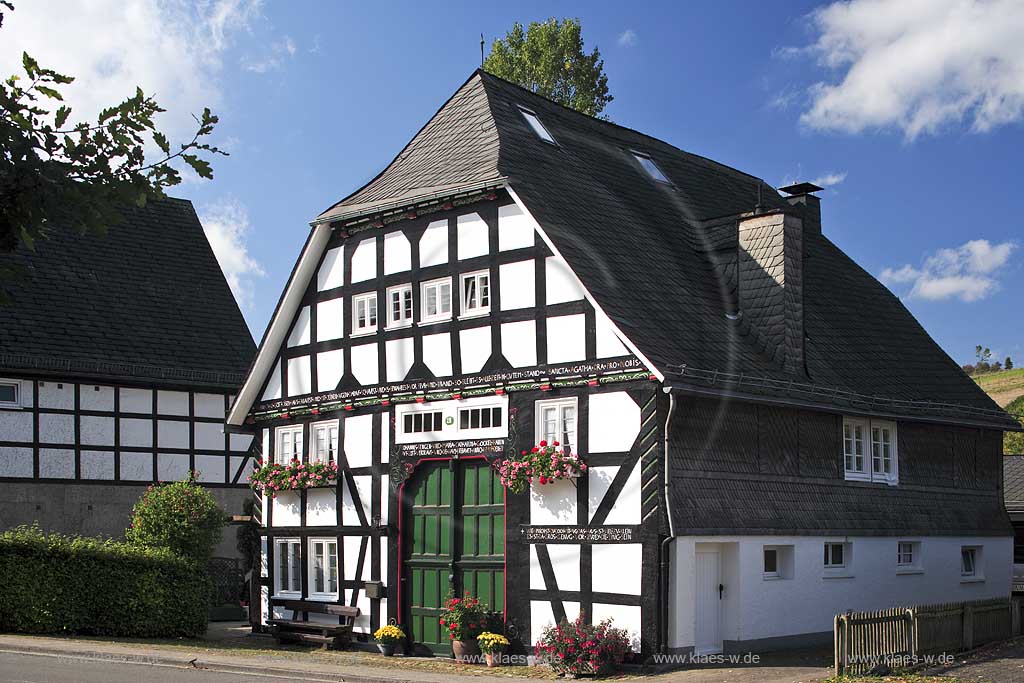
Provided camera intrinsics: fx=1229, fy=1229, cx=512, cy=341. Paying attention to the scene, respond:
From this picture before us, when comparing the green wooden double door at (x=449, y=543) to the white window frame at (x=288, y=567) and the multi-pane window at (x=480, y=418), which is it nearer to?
the multi-pane window at (x=480, y=418)

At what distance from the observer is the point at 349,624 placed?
2244cm

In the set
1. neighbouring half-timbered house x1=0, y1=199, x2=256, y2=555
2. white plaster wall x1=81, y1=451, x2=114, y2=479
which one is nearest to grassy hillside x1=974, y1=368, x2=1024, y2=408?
neighbouring half-timbered house x1=0, y1=199, x2=256, y2=555

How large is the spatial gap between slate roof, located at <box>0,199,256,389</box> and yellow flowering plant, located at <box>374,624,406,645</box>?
11.3m

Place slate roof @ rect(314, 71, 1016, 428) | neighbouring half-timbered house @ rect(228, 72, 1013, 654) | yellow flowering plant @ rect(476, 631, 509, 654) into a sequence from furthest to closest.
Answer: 1. slate roof @ rect(314, 71, 1016, 428)
2. yellow flowering plant @ rect(476, 631, 509, 654)
3. neighbouring half-timbered house @ rect(228, 72, 1013, 654)

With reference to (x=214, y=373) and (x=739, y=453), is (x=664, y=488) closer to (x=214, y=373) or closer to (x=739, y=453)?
(x=739, y=453)

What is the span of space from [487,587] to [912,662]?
677cm

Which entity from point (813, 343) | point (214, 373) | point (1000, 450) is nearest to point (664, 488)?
point (813, 343)

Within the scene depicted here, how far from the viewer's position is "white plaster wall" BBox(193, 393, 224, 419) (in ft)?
100

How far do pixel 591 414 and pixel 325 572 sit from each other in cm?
742

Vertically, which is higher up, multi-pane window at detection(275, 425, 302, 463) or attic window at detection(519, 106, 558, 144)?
attic window at detection(519, 106, 558, 144)

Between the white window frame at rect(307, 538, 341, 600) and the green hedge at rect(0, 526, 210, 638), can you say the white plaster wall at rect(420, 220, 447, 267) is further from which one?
the green hedge at rect(0, 526, 210, 638)

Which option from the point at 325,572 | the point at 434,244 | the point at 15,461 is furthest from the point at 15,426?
the point at 434,244

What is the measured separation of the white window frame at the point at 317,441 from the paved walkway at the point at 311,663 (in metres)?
3.54

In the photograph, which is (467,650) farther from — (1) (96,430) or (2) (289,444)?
(1) (96,430)
